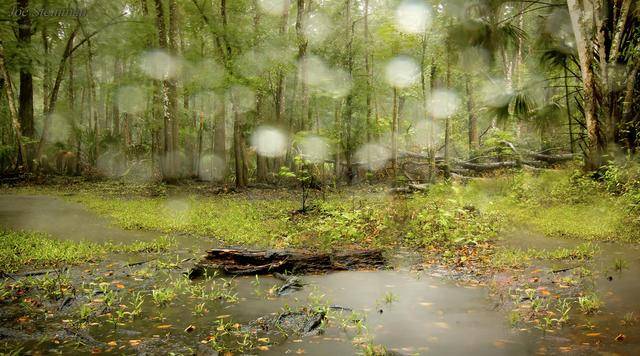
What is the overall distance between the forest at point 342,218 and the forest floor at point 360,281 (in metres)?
0.04

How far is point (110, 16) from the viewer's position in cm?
2544

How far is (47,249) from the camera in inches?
356

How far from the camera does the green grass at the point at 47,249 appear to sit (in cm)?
828

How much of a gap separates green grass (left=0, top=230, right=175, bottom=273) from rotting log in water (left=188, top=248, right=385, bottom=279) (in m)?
2.38

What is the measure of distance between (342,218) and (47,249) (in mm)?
6189

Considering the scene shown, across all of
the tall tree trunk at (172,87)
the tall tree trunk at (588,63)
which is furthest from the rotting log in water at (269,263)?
the tall tree trunk at (172,87)

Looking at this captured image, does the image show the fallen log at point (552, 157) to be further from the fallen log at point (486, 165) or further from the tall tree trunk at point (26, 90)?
the tall tree trunk at point (26, 90)

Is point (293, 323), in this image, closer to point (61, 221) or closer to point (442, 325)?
point (442, 325)

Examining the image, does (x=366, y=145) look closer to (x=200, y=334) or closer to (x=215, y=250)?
(x=215, y=250)

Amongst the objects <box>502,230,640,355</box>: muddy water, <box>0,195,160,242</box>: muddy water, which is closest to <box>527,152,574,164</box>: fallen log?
<box>502,230,640,355</box>: muddy water

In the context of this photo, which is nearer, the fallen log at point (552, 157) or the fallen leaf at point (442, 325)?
the fallen leaf at point (442, 325)

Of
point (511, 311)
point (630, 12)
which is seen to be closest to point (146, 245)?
point (511, 311)

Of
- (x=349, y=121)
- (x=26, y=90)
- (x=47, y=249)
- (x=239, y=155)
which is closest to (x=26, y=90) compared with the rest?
(x=26, y=90)

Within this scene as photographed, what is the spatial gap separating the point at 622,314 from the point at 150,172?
31896 millimetres
